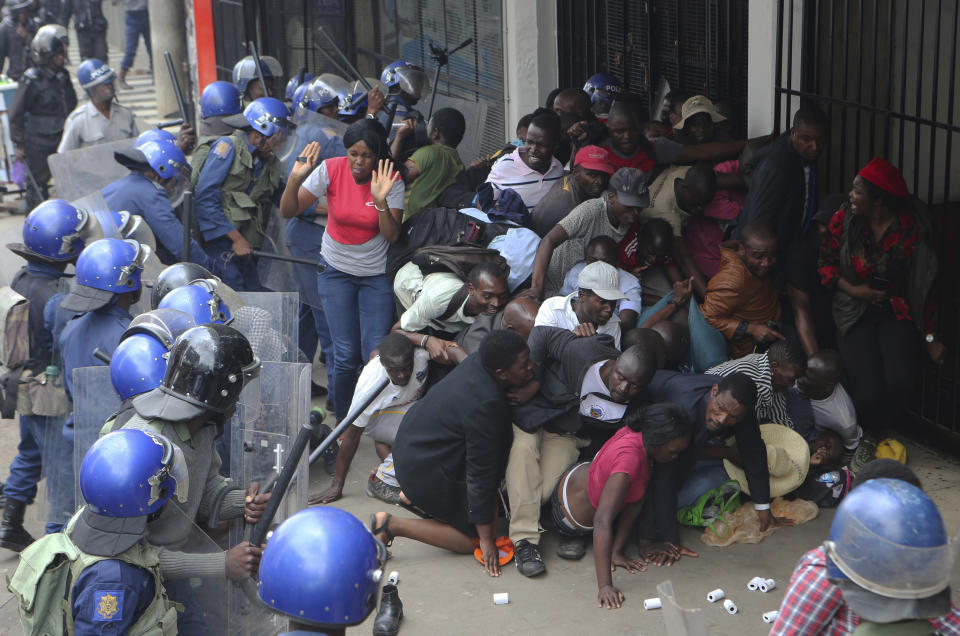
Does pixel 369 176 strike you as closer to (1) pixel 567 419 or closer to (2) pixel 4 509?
(1) pixel 567 419

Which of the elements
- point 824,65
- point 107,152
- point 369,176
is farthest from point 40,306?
point 824,65

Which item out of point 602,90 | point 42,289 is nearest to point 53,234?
point 42,289

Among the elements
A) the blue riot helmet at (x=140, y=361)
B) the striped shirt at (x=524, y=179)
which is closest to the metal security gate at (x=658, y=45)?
the striped shirt at (x=524, y=179)

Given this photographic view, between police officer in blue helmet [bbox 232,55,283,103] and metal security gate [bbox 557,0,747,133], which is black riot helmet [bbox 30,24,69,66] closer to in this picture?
police officer in blue helmet [bbox 232,55,283,103]

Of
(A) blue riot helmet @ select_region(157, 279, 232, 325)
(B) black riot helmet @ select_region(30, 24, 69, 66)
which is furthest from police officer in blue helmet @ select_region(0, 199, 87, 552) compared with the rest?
(B) black riot helmet @ select_region(30, 24, 69, 66)

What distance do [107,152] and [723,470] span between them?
4.63m

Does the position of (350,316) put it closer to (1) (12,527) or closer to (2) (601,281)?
(2) (601,281)

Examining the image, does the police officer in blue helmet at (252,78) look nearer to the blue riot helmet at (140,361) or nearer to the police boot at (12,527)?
the police boot at (12,527)

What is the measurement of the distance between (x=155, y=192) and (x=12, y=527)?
6.96 feet

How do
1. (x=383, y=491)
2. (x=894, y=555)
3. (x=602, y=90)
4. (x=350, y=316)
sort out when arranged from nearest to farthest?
(x=894, y=555), (x=383, y=491), (x=350, y=316), (x=602, y=90)

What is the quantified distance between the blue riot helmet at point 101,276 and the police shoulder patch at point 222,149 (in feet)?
7.85

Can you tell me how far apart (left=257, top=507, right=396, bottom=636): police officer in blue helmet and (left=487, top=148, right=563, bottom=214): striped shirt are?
414 cm

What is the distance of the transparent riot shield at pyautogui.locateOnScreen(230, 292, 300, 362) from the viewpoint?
4.70 meters

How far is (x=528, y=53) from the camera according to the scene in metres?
8.55
